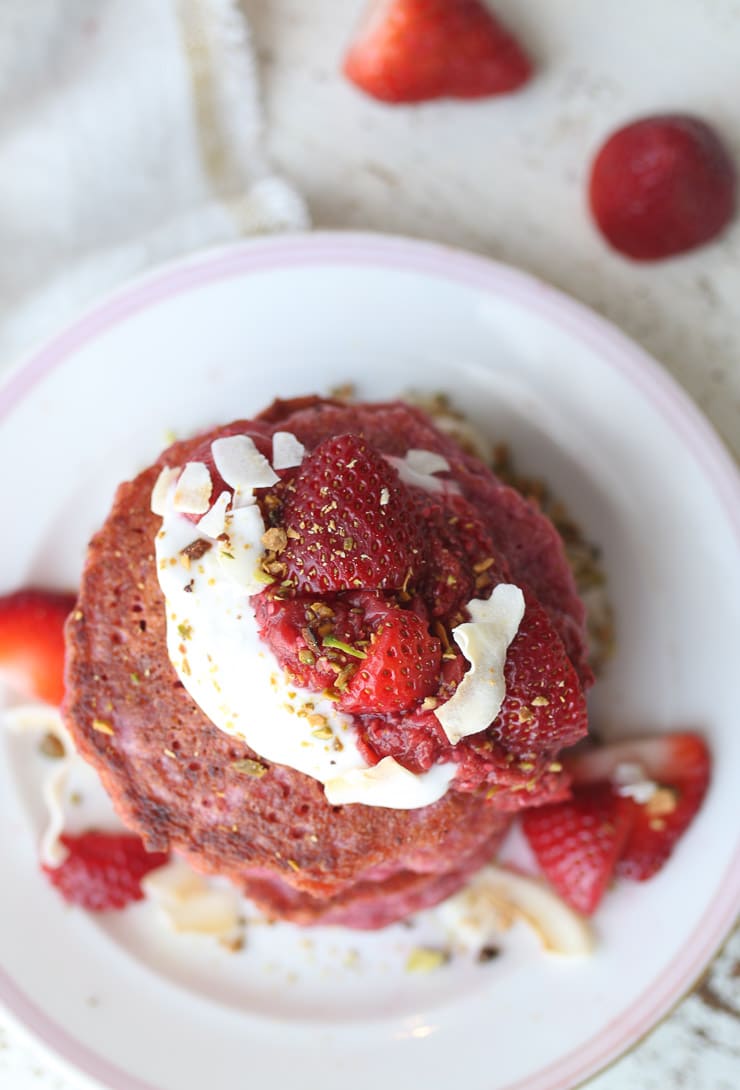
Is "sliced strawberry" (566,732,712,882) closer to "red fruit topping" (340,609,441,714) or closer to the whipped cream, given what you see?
the whipped cream

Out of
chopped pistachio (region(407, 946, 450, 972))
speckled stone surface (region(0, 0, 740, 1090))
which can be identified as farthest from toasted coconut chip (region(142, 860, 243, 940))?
speckled stone surface (region(0, 0, 740, 1090))

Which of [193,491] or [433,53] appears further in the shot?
[433,53]

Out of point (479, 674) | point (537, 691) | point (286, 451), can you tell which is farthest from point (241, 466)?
point (537, 691)

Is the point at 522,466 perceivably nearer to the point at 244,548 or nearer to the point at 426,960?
the point at 244,548

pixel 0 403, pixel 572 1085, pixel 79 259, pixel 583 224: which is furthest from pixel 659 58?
pixel 572 1085

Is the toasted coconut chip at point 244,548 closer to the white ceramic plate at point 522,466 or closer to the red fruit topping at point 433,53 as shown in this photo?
the white ceramic plate at point 522,466
